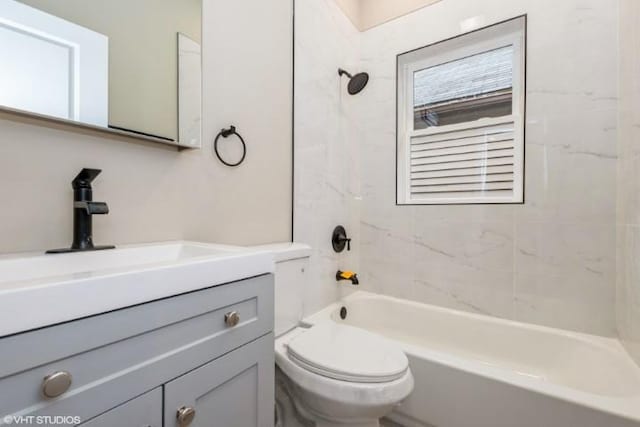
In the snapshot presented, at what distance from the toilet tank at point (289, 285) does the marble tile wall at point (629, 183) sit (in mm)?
1411

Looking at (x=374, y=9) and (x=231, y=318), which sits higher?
(x=374, y=9)

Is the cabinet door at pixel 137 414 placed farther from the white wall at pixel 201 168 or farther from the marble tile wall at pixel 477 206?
the marble tile wall at pixel 477 206

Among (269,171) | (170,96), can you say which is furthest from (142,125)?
(269,171)

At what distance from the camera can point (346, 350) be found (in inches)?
45.1

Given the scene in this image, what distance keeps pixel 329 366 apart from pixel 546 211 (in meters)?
1.46

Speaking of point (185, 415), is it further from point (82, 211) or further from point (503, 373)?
point (503, 373)

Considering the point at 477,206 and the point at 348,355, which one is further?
the point at 477,206

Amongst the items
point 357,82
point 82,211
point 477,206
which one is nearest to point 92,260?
point 82,211

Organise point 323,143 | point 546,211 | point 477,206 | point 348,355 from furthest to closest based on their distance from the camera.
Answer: point 323,143
point 477,206
point 546,211
point 348,355

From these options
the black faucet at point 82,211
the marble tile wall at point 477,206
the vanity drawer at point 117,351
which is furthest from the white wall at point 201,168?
the vanity drawer at point 117,351

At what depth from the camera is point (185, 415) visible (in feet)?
2.01

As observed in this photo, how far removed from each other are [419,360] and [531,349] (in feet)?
2.65

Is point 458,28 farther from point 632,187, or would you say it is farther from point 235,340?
point 235,340

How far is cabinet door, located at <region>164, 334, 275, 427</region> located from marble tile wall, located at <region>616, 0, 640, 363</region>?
151cm
